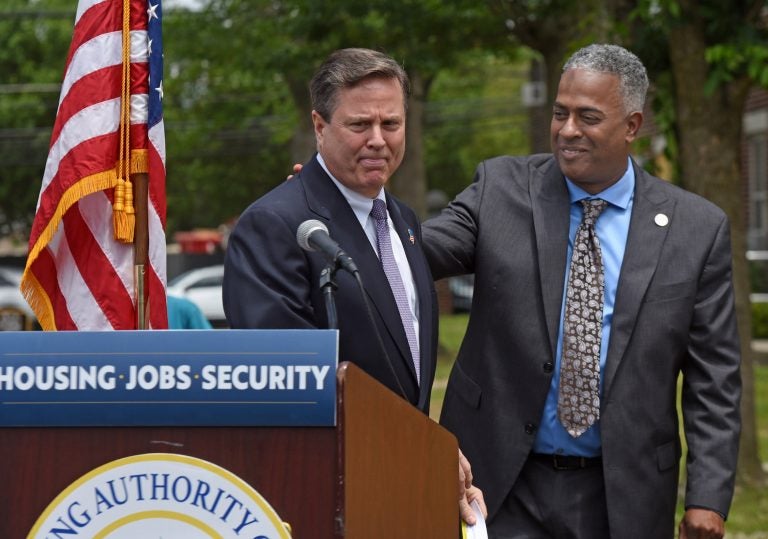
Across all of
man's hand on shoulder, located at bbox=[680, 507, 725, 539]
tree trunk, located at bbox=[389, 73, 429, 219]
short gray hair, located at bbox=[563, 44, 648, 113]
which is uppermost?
tree trunk, located at bbox=[389, 73, 429, 219]

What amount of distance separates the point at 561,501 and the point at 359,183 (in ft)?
4.15

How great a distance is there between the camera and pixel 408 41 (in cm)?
1533

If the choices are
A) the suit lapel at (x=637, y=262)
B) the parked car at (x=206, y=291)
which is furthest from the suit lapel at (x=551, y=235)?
the parked car at (x=206, y=291)

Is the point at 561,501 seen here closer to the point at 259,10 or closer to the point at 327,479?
the point at 327,479

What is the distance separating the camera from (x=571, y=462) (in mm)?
4316

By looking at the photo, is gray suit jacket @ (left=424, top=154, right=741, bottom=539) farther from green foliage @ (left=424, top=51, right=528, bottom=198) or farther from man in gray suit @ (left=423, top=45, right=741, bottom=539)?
green foliage @ (left=424, top=51, right=528, bottom=198)

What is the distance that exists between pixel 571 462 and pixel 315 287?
1.24 m

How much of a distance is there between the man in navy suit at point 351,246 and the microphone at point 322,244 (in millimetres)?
271

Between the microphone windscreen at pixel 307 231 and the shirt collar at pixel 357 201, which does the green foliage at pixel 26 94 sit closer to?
the shirt collar at pixel 357 201

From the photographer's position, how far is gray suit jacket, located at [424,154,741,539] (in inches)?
168

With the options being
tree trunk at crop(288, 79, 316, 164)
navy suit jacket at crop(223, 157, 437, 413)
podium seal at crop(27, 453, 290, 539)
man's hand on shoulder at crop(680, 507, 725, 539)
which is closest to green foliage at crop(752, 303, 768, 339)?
tree trunk at crop(288, 79, 316, 164)

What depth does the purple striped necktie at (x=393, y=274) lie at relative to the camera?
3654mm


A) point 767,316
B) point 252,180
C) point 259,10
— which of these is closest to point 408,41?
point 259,10

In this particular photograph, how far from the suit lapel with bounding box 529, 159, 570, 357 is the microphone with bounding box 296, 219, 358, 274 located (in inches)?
51.7
